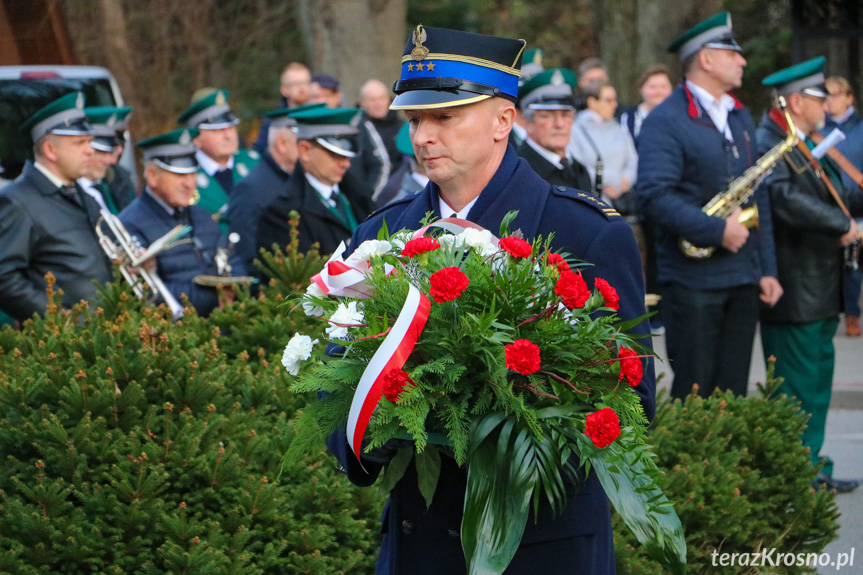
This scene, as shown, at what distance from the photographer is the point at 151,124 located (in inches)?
714

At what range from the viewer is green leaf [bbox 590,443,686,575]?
8.18 feet

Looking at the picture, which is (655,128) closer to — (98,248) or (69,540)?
(98,248)

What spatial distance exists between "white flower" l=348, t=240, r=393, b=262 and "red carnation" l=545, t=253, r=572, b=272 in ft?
1.14

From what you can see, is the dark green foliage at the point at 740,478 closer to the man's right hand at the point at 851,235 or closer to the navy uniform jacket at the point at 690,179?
the navy uniform jacket at the point at 690,179

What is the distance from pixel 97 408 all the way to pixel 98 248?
278 centimetres

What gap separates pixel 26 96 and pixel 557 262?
8.39 m

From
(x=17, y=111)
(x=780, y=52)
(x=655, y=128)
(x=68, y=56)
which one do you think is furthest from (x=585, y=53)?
(x=655, y=128)

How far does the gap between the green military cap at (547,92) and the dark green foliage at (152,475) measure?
3.40 m

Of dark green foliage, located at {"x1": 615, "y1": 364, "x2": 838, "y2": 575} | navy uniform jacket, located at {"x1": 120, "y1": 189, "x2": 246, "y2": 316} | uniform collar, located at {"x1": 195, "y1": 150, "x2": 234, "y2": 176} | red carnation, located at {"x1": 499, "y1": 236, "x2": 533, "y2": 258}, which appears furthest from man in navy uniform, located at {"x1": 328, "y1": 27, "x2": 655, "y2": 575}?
uniform collar, located at {"x1": 195, "y1": 150, "x2": 234, "y2": 176}

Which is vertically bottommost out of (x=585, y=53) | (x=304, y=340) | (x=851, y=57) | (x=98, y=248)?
(x=585, y=53)

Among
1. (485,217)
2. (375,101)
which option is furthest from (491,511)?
(375,101)

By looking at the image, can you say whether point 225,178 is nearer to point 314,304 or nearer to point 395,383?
point 314,304

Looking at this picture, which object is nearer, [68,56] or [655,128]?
[655,128]

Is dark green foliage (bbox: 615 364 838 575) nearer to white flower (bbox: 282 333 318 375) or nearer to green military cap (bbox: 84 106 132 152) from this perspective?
white flower (bbox: 282 333 318 375)
